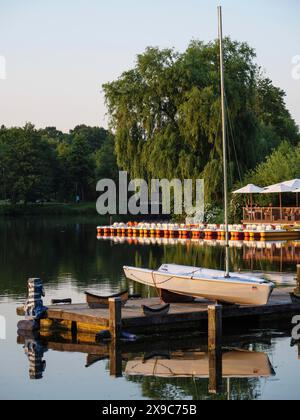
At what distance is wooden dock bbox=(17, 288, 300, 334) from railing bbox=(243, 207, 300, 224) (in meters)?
31.6

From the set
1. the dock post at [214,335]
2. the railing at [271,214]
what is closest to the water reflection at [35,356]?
the dock post at [214,335]

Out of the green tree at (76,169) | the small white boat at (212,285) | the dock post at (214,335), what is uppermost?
the green tree at (76,169)

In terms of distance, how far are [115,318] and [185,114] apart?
129ft

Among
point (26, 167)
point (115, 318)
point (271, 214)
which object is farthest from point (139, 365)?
point (26, 167)

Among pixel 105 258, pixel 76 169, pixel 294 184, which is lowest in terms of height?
pixel 105 258

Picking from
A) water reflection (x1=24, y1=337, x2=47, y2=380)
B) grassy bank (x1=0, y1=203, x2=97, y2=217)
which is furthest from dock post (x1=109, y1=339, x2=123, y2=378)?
grassy bank (x1=0, y1=203, x2=97, y2=217)

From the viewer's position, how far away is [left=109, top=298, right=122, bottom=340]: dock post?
62.2ft

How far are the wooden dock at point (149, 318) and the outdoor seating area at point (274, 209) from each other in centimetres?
3003

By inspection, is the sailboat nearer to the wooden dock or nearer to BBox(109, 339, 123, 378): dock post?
the wooden dock

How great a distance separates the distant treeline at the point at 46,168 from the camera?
105750 mm

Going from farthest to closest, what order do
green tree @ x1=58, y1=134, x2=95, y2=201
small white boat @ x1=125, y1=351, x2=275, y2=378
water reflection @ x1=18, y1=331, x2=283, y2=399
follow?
green tree @ x1=58, y1=134, x2=95, y2=201 → small white boat @ x1=125, y1=351, x2=275, y2=378 → water reflection @ x1=18, y1=331, x2=283, y2=399

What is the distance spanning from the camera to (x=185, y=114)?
2251 inches

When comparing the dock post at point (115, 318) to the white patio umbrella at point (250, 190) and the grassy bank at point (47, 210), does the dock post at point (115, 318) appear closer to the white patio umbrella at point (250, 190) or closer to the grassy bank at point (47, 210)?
the white patio umbrella at point (250, 190)

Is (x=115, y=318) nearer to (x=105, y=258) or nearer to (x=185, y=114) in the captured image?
(x=105, y=258)
